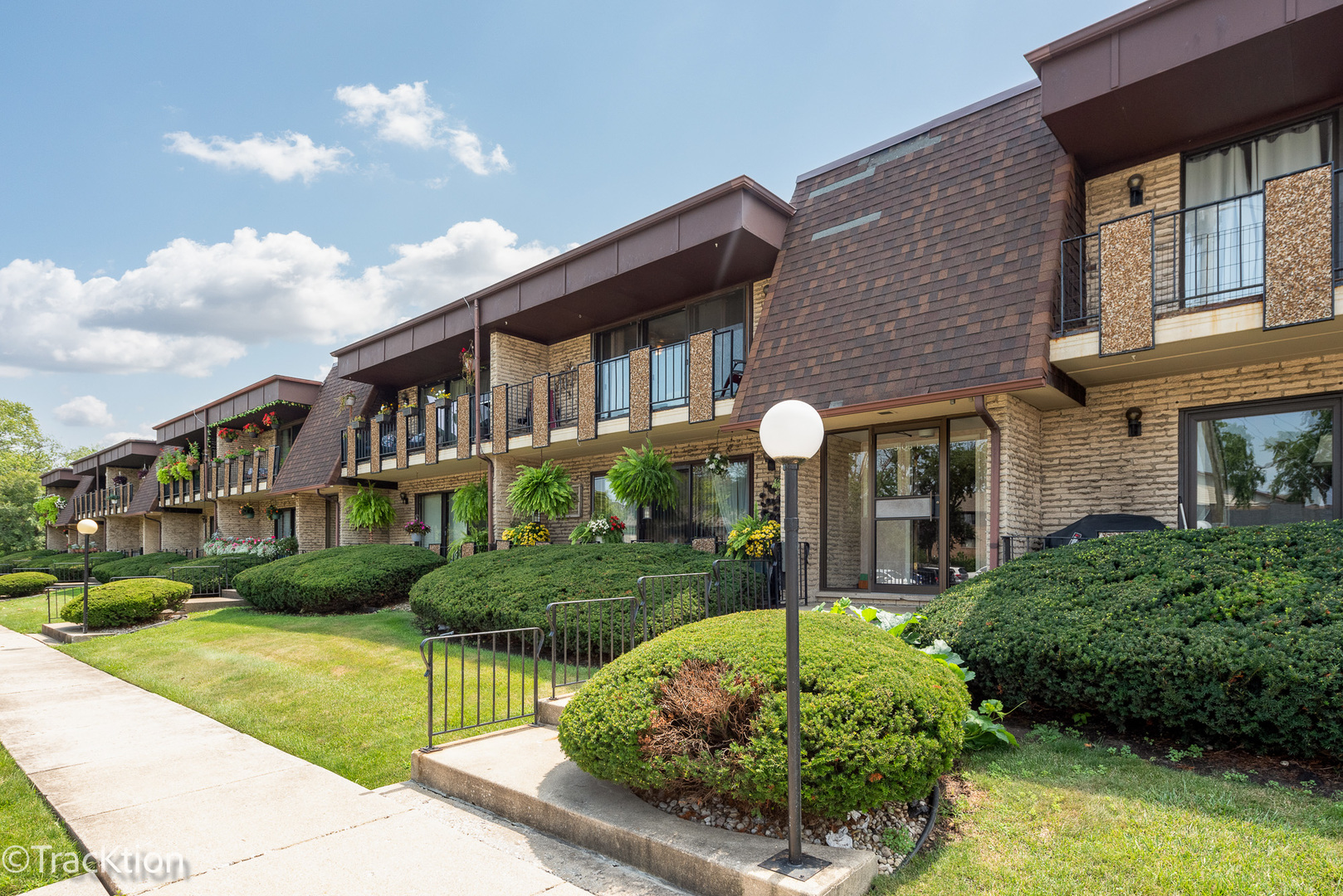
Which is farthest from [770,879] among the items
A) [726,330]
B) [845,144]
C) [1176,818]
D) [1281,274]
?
[845,144]

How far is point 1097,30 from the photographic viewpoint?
7574 millimetres

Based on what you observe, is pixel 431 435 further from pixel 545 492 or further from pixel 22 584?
pixel 22 584

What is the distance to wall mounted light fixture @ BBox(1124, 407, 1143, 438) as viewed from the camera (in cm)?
847

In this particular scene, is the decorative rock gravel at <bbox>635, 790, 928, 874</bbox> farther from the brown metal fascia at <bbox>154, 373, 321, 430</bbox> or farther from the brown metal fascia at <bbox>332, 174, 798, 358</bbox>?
the brown metal fascia at <bbox>154, 373, 321, 430</bbox>

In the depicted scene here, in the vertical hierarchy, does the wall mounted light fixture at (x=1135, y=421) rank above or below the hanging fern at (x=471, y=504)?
above

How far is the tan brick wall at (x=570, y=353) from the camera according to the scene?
14.9 metres

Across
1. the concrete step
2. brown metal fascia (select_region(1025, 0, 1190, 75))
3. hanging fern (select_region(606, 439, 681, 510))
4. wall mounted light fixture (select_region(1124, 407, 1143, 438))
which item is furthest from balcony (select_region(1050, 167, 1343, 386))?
the concrete step

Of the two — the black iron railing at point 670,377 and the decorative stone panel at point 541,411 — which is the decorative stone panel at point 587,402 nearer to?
the decorative stone panel at point 541,411

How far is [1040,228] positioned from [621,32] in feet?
20.1

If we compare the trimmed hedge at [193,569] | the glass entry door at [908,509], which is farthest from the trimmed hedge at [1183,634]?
the trimmed hedge at [193,569]

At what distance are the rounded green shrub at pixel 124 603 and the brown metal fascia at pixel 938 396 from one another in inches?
537

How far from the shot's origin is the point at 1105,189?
8.92 meters

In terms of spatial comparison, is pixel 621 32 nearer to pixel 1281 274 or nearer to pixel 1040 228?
pixel 1040 228

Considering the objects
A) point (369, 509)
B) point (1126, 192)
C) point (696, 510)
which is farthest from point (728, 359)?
point (369, 509)
